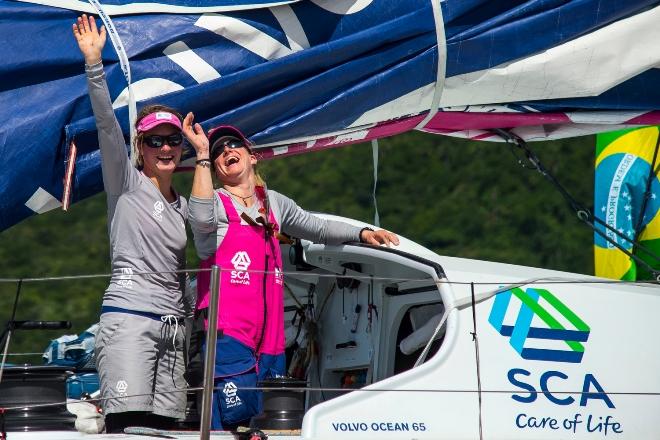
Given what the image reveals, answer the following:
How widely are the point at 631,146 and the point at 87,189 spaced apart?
8.69ft

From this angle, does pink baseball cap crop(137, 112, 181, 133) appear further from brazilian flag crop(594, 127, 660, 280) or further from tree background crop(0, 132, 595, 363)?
tree background crop(0, 132, 595, 363)

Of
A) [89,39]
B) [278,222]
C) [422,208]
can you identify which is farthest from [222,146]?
[422,208]

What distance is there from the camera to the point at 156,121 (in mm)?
3818

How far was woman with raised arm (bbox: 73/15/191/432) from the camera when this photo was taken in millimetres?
3672

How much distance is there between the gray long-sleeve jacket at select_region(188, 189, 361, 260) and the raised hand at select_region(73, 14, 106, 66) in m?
0.48

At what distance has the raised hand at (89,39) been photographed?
12.0 feet

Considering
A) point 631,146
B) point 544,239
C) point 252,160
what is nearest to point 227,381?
point 252,160

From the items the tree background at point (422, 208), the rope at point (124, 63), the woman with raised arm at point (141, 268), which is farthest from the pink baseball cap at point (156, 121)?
the tree background at point (422, 208)

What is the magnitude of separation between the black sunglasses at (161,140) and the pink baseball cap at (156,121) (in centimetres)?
3

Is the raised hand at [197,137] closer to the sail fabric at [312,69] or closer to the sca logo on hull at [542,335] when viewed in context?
the sail fabric at [312,69]

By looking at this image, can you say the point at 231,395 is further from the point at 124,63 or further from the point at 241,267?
the point at 124,63

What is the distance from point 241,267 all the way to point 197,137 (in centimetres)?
40

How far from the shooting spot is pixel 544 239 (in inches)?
489

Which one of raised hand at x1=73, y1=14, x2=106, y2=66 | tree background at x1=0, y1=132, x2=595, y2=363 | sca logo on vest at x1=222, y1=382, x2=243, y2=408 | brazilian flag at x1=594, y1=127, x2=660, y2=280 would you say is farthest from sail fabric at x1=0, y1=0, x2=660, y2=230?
tree background at x1=0, y1=132, x2=595, y2=363
